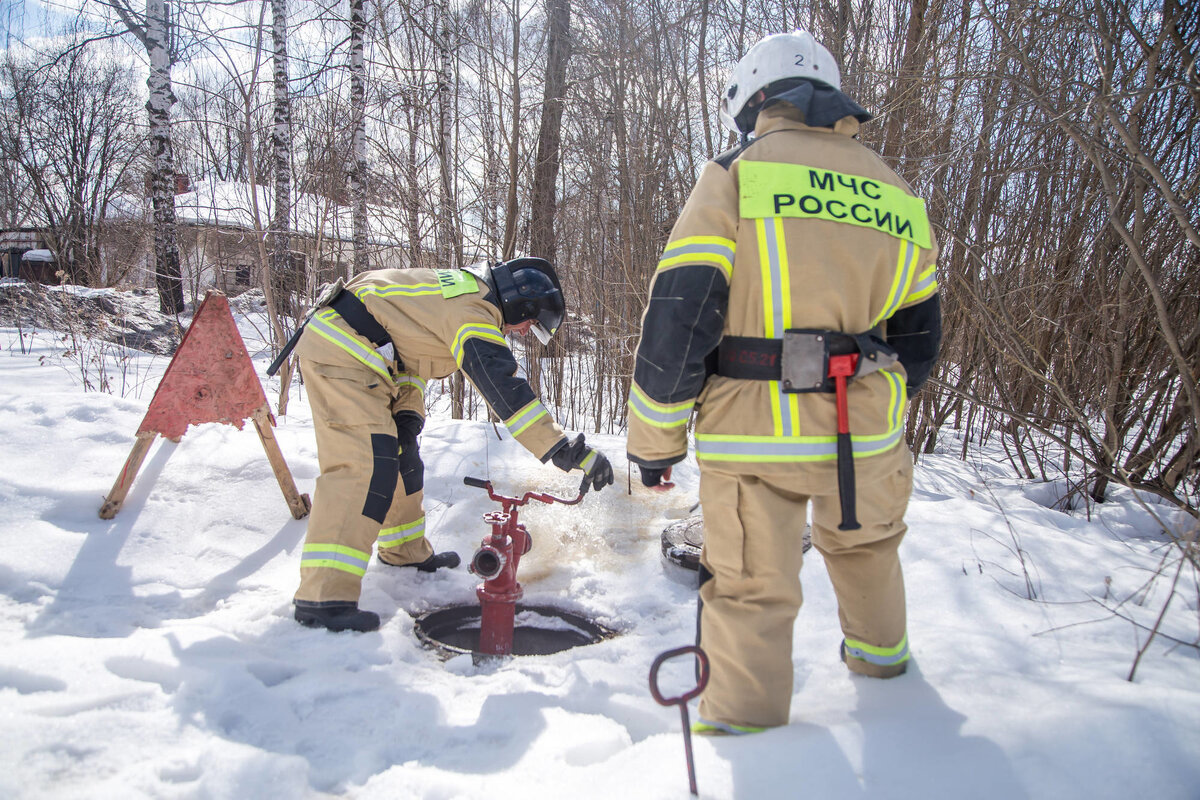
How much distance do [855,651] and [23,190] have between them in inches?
910

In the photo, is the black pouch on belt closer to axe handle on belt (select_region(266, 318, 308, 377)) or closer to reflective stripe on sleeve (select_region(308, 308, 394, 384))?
reflective stripe on sleeve (select_region(308, 308, 394, 384))

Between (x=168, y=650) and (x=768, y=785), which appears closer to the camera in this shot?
(x=768, y=785)

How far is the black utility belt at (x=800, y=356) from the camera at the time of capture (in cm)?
159

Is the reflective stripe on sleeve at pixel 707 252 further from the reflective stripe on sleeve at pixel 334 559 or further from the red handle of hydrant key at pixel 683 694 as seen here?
the reflective stripe on sleeve at pixel 334 559

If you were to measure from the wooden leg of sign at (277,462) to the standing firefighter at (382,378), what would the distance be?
0.84 meters

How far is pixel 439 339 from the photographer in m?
2.83

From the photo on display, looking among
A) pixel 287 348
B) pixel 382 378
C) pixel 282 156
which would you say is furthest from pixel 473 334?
pixel 282 156

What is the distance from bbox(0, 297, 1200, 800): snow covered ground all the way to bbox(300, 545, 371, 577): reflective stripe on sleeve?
25 cm

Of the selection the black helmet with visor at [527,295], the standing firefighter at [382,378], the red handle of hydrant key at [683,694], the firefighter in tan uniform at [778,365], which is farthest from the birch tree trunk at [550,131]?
the red handle of hydrant key at [683,694]

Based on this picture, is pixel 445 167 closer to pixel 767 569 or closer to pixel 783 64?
pixel 783 64

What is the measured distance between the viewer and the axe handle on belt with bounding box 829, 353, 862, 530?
161 cm

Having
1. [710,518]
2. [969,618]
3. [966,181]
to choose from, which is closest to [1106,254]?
[966,181]

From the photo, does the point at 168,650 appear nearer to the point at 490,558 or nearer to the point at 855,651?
the point at 490,558

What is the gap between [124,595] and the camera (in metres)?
2.74
